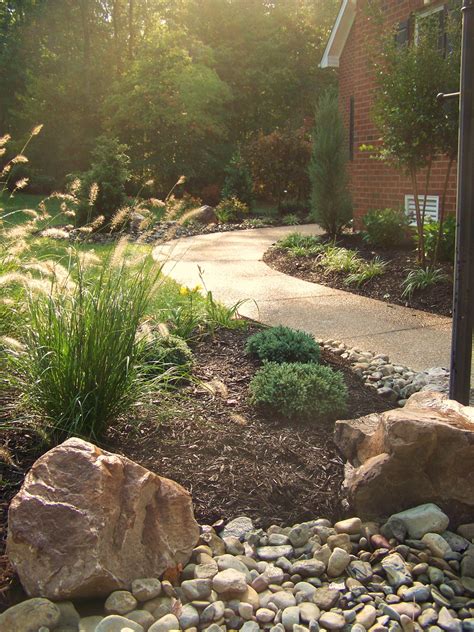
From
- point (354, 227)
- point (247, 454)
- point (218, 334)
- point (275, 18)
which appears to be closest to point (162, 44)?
point (275, 18)

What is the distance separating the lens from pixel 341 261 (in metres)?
8.35

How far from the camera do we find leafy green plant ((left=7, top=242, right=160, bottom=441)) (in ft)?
9.90

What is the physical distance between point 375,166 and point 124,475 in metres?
9.78

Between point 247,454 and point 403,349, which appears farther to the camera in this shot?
point 403,349

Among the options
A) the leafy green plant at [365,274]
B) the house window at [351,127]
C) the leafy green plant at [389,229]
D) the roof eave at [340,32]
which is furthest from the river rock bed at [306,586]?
the roof eave at [340,32]

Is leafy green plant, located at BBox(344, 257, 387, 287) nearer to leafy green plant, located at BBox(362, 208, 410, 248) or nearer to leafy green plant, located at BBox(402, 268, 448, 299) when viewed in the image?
leafy green plant, located at BBox(402, 268, 448, 299)

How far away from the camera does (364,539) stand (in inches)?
107

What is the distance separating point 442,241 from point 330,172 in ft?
10.9

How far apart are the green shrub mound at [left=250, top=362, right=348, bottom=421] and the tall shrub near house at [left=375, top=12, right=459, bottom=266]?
4210 millimetres

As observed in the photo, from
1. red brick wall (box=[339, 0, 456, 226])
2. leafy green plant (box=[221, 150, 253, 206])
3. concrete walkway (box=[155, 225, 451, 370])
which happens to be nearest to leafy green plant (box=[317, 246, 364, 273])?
concrete walkway (box=[155, 225, 451, 370])

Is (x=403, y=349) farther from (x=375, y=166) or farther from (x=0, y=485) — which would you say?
(x=375, y=166)

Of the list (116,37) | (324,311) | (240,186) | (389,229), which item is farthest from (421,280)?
(116,37)

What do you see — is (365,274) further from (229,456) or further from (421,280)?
(229,456)

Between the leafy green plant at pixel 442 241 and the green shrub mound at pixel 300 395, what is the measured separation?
14.2 feet
